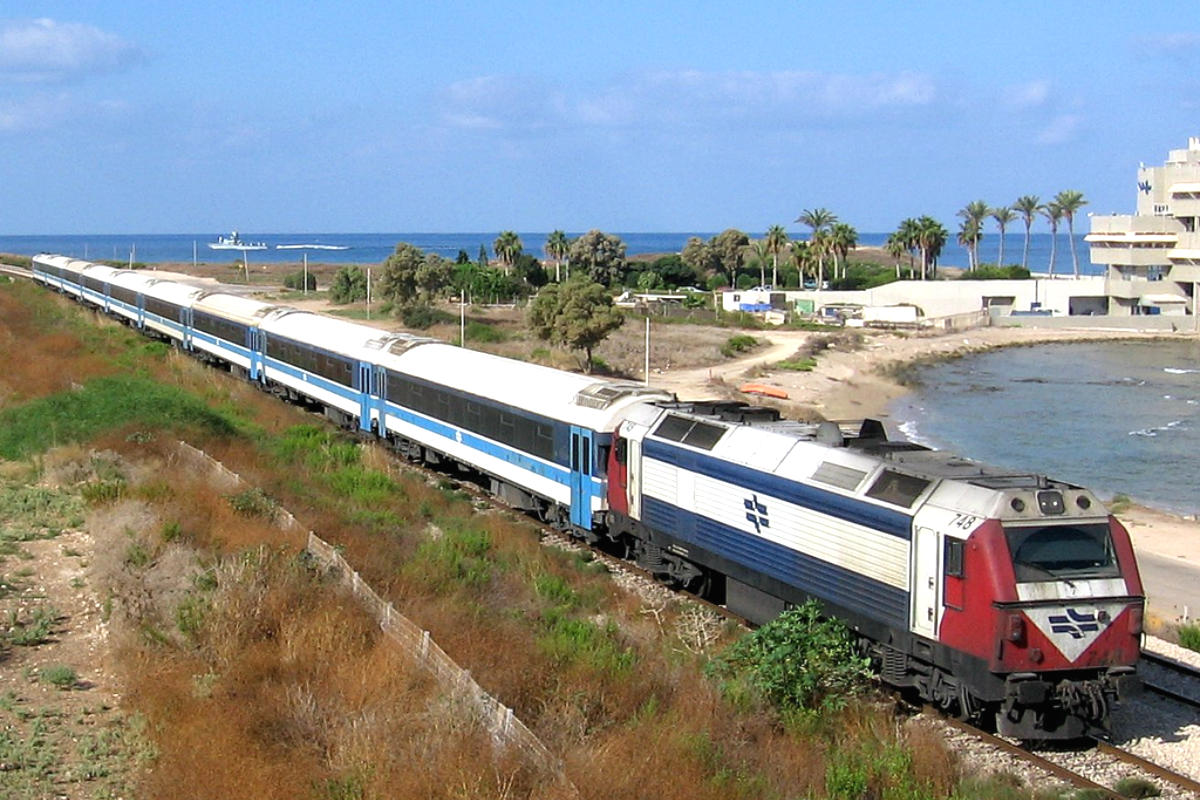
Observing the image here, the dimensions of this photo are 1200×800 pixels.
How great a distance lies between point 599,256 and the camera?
386ft

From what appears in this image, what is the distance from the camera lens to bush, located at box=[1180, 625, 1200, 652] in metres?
18.7

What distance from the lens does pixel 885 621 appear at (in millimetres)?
14562

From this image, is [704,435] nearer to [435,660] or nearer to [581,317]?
[435,660]

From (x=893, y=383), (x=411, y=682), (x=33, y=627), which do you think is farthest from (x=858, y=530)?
(x=893, y=383)

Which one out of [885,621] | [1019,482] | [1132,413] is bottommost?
[1132,413]

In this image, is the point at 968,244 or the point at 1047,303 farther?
the point at 968,244

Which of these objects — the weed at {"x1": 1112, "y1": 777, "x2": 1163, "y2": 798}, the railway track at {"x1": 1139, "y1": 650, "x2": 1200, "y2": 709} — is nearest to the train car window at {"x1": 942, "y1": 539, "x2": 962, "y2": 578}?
the weed at {"x1": 1112, "y1": 777, "x2": 1163, "y2": 798}

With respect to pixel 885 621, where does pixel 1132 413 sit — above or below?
below

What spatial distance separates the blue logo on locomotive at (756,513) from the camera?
54.9 ft

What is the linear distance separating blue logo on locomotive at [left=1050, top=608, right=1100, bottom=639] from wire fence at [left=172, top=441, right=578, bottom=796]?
5.39 m

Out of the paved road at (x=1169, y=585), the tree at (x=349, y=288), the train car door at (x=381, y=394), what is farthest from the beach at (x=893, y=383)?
the tree at (x=349, y=288)

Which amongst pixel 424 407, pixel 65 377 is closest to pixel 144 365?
pixel 65 377

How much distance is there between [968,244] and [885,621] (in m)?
134

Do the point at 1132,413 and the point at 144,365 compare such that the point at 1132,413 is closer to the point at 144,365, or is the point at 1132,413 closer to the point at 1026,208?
the point at 144,365
